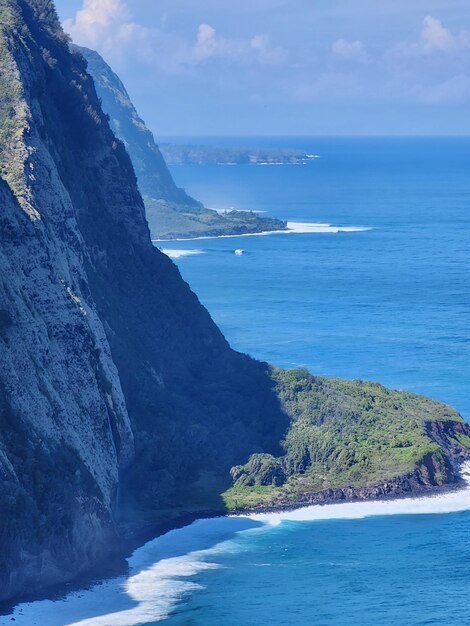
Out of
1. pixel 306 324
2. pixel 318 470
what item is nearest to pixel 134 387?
pixel 318 470

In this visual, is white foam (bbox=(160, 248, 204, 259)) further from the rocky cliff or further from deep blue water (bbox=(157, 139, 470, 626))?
the rocky cliff

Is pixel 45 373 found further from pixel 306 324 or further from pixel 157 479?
pixel 306 324

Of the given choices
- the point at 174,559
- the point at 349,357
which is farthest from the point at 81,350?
the point at 349,357

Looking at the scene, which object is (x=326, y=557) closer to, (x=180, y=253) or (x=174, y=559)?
(x=174, y=559)

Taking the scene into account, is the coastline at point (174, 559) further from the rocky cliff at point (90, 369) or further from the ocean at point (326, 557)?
the rocky cliff at point (90, 369)

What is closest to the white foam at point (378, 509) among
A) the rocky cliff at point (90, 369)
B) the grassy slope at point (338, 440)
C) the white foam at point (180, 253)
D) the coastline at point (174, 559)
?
the coastline at point (174, 559)

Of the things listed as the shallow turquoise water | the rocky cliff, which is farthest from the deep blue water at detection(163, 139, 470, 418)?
the shallow turquoise water
